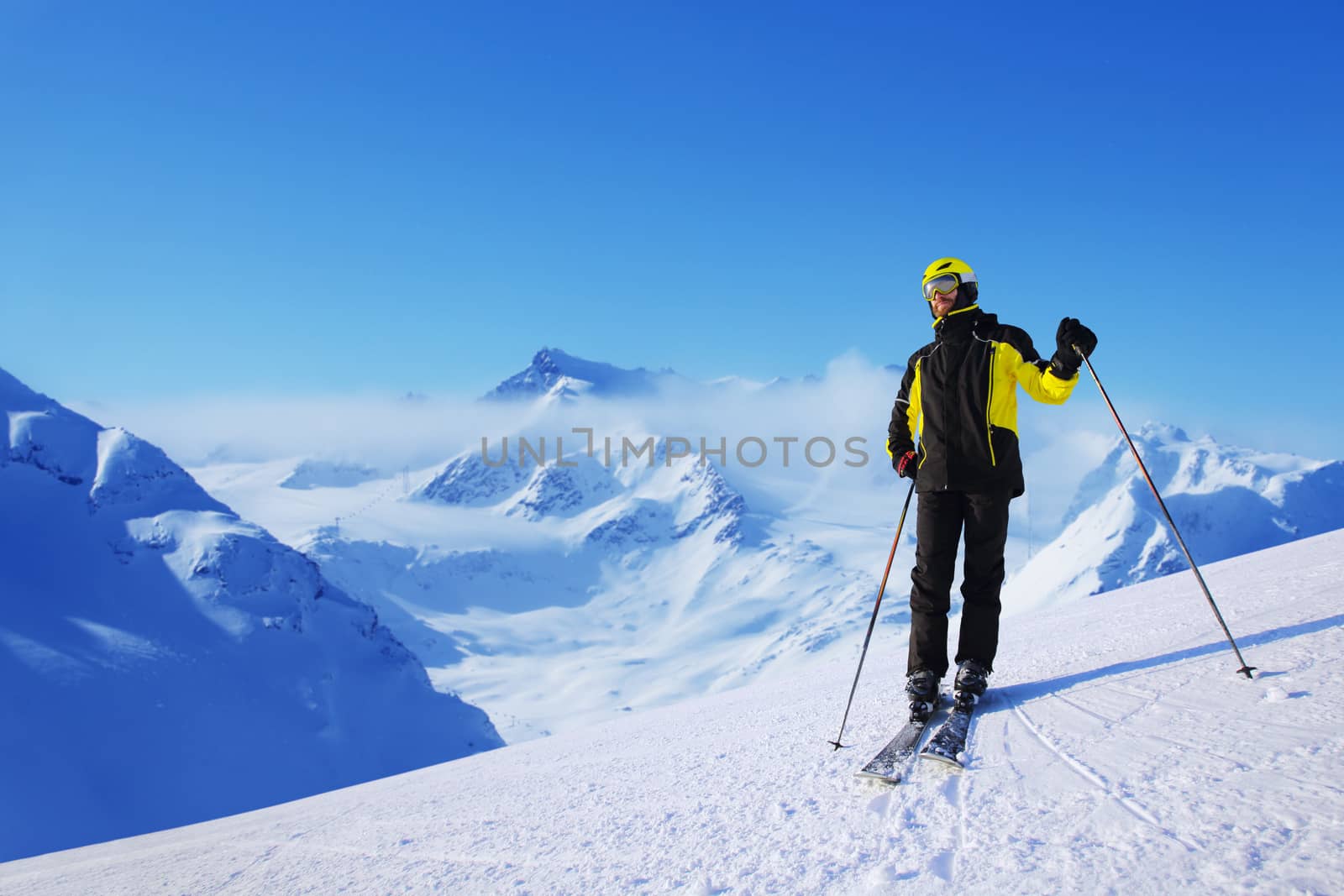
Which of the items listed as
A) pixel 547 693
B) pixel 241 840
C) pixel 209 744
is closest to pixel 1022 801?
pixel 241 840

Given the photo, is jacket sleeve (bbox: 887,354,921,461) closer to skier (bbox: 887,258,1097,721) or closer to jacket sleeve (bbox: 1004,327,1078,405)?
skier (bbox: 887,258,1097,721)

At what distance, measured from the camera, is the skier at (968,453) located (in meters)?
4.37

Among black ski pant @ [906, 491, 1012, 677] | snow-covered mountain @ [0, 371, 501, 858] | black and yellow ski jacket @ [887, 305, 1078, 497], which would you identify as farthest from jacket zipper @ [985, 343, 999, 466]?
snow-covered mountain @ [0, 371, 501, 858]

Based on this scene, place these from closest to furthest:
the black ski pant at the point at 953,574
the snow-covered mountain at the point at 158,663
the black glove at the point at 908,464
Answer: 1. the black ski pant at the point at 953,574
2. the black glove at the point at 908,464
3. the snow-covered mountain at the point at 158,663

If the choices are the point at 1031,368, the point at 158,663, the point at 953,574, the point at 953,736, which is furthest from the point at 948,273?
the point at 158,663

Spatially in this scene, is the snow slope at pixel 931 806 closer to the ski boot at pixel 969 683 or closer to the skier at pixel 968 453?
the ski boot at pixel 969 683

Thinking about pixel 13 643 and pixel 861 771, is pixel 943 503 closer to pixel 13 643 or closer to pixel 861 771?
pixel 861 771

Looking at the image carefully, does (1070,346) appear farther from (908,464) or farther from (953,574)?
(953,574)

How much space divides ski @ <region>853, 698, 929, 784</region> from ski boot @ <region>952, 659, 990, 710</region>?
33cm

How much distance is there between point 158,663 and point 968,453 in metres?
104

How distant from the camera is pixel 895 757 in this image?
139 inches

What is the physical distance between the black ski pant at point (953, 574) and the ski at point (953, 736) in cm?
Answer: 27

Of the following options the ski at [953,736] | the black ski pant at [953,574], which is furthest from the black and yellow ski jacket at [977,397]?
the ski at [953,736]

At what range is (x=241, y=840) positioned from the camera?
497 centimetres
